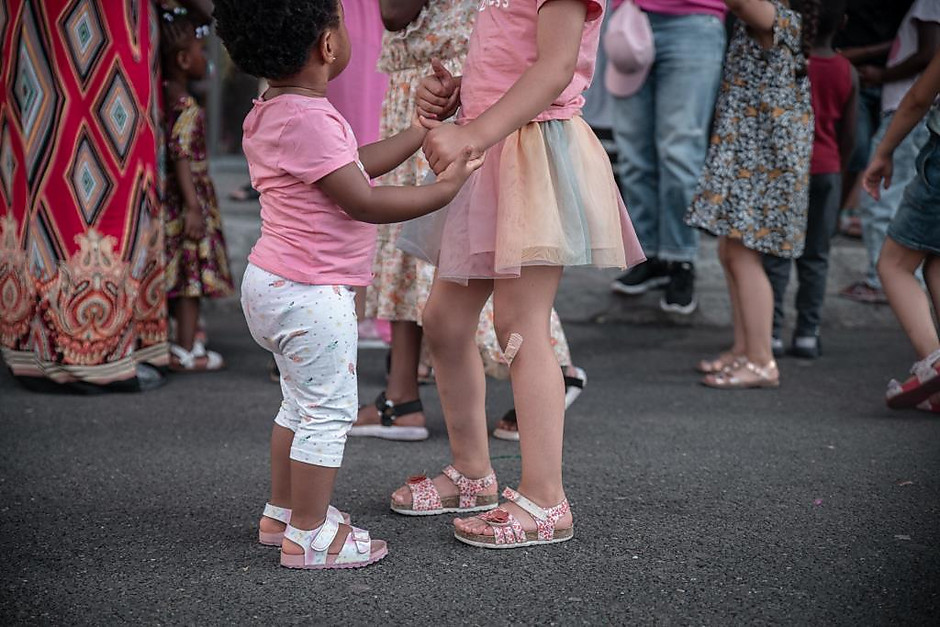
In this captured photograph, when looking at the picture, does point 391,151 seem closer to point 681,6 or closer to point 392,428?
point 392,428

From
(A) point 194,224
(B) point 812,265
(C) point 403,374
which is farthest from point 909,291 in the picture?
(A) point 194,224

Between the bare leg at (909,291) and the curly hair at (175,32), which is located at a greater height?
the curly hair at (175,32)

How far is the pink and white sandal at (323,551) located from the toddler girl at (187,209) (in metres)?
2.18

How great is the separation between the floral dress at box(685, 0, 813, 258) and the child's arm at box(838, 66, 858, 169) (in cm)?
47

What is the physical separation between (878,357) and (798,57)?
149 centimetres

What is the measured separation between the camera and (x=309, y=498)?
6.95 feet

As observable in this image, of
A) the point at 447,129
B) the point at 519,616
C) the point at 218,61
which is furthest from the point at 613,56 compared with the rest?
the point at 218,61

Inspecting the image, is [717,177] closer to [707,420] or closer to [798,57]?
[798,57]

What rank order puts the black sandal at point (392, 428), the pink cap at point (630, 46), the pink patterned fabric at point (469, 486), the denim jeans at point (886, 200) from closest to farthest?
the pink patterned fabric at point (469, 486) < the black sandal at point (392, 428) < the pink cap at point (630, 46) < the denim jeans at point (886, 200)

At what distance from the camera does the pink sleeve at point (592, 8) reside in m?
2.12

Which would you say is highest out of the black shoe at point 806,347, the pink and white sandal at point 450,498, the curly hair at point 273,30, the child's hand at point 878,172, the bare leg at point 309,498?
the curly hair at point 273,30

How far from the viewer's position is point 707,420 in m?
3.49

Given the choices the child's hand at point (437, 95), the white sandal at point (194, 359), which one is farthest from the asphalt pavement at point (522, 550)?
the child's hand at point (437, 95)

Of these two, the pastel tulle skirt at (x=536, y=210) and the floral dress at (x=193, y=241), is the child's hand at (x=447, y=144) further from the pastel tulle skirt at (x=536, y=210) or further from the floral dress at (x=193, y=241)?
the floral dress at (x=193, y=241)
